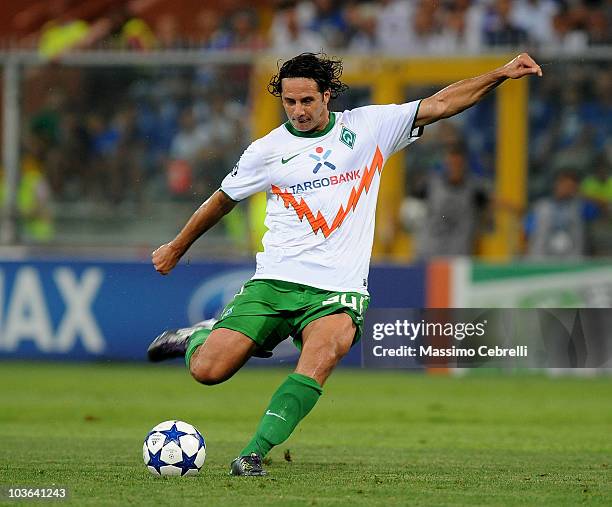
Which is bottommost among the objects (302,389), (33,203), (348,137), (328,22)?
(302,389)

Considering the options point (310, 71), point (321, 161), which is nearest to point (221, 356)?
point (321, 161)

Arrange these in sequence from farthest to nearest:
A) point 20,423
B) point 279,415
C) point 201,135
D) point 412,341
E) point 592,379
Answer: point 201,135 → point 592,379 → point 20,423 → point 412,341 → point 279,415

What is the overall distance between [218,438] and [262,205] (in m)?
6.51

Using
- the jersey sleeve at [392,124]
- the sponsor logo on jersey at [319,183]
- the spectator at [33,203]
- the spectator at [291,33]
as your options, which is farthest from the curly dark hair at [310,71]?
the spectator at [33,203]

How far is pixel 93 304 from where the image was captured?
16.0 meters

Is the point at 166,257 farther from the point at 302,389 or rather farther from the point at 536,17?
the point at 536,17

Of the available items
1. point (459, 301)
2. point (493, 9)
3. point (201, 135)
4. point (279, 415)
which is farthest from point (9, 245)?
point (279, 415)

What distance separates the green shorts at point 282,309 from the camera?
768 cm

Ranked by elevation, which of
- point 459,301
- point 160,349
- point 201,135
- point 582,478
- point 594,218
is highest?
point 201,135

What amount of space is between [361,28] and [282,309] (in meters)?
9.86

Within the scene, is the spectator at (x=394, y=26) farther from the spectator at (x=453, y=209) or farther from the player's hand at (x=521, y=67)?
the player's hand at (x=521, y=67)

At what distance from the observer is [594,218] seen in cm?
1584

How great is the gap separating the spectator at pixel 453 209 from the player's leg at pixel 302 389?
8509 millimetres

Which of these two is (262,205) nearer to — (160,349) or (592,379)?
(592,379)
